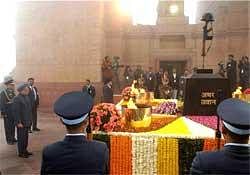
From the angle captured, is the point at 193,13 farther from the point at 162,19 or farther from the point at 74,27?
the point at 74,27

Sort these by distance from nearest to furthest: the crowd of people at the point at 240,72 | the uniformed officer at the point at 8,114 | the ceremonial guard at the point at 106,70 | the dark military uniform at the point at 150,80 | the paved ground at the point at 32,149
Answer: the paved ground at the point at 32,149 → the uniformed officer at the point at 8,114 → the ceremonial guard at the point at 106,70 → the dark military uniform at the point at 150,80 → the crowd of people at the point at 240,72

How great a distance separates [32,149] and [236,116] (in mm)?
7279

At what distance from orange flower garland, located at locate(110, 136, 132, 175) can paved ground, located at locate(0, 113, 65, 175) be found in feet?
8.46

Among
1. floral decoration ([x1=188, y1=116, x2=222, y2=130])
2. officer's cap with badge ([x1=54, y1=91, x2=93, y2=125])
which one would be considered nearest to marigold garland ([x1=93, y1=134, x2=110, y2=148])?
floral decoration ([x1=188, y1=116, x2=222, y2=130])

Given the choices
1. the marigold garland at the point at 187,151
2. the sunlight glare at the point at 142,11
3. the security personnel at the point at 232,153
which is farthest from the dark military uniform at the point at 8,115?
the sunlight glare at the point at 142,11

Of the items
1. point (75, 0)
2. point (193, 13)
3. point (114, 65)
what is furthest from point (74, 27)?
point (193, 13)

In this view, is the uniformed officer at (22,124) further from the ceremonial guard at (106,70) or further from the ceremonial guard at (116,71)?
the ceremonial guard at (116,71)

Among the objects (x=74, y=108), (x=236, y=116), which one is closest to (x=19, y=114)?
(x=74, y=108)

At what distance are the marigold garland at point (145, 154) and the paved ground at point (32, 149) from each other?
9.18ft

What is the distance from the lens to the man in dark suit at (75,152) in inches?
101

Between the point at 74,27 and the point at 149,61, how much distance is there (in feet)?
20.6

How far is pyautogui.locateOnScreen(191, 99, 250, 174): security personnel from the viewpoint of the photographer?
230 centimetres

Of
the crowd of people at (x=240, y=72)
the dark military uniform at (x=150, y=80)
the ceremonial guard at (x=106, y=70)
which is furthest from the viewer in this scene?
the crowd of people at (x=240, y=72)

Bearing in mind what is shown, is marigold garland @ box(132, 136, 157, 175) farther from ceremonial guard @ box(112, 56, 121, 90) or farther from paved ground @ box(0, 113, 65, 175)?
ceremonial guard @ box(112, 56, 121, 90)
